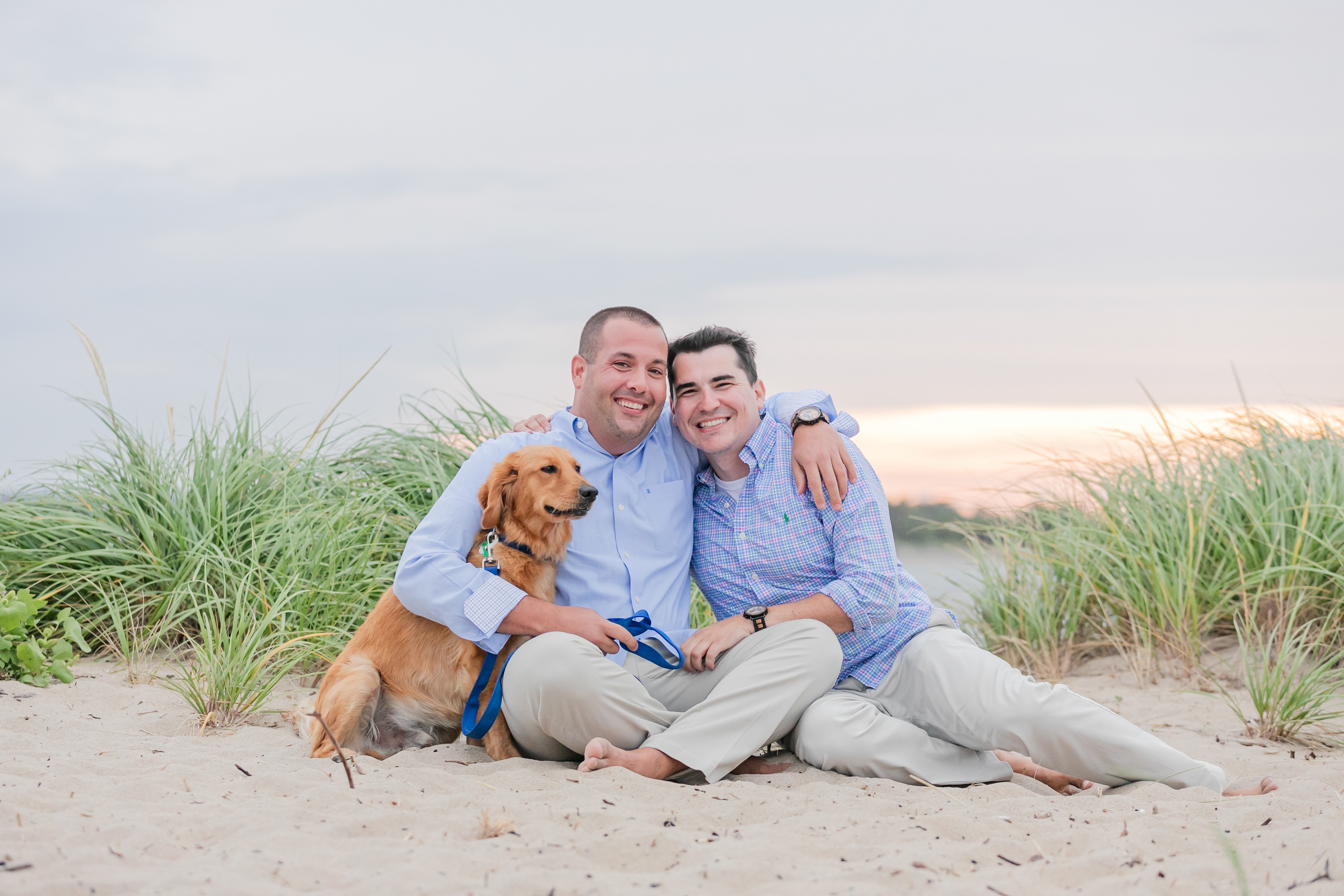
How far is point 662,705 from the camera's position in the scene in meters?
3.68

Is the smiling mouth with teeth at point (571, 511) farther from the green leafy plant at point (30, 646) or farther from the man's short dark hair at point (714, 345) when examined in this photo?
the green leafy plant at point (30, 646)

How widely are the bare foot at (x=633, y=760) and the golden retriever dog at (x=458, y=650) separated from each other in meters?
0.45

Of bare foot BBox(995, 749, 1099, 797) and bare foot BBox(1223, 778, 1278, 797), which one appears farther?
bare foot BBox(995, 749, 1099, 797)

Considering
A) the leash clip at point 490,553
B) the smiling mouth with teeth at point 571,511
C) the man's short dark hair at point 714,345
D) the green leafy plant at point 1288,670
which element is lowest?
the green leafy plant at point 1288,670

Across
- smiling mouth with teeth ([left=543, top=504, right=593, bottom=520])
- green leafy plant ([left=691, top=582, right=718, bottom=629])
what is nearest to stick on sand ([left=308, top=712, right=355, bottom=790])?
smiling mouth with teeth ([left=543, top=504, right=593, bottom=520])

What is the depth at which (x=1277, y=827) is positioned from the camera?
2.96m

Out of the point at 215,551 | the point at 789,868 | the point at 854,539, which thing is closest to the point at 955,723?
the point at 854,539

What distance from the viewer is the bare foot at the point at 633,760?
10.8 feet

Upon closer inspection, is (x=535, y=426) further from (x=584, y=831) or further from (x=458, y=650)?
(x=584, y=831)

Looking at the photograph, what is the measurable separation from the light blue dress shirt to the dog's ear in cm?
11

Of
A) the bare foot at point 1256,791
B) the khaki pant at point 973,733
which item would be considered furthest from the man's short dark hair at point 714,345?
the bare foot at point 1256,791

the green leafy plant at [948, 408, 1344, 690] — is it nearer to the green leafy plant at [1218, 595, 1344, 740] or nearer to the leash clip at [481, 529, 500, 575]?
the green leafy plant at [1218, 595, 1344, 740]

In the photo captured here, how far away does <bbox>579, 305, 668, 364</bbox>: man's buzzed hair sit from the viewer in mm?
3980

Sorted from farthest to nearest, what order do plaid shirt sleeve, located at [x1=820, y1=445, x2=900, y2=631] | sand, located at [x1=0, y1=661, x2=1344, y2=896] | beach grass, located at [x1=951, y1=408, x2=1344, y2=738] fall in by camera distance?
beach grass, located at [x1=951, y1=408, x2=1344, y2=738]
plaid shirt sleeve, located at [x1=820, y1=445, x2=900, y2=631]
sand, located at [x1=0, y1=661, x2=1344, y2=896]
